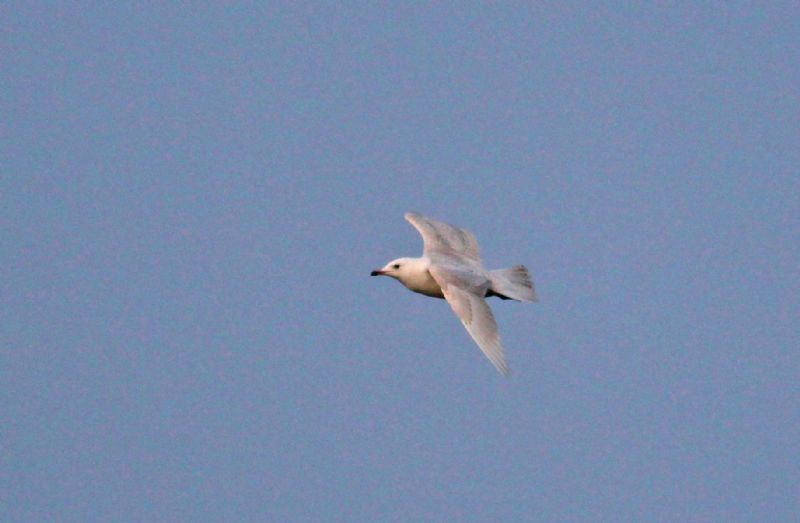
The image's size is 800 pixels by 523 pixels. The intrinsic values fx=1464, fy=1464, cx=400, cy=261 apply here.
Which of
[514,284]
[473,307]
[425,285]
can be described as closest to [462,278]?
[425,285]

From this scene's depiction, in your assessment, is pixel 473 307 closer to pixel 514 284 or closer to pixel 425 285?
pixel 425 285

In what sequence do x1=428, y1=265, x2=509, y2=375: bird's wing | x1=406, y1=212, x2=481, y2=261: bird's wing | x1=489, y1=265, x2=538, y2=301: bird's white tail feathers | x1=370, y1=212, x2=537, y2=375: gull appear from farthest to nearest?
x1=406, y1=212, x2=481, y2=261: bird's wing
x1=489, y1=265, x2=538, y2=301: bird's white tail feathers
x1=370, y1=212, x2=537, y2=375: gull
x1=428, y1=265, x2=509, y2=375: bird's wing

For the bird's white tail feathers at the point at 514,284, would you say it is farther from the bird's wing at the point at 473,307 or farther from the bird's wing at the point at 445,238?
the bird's wing at the point at 445,238

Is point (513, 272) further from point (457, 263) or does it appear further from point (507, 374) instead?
point (507, 374)

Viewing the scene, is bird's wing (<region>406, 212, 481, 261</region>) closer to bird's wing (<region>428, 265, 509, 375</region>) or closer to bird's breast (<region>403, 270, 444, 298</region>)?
bird's breast (<region>403, 270, 444, 298</region>)

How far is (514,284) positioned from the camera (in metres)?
21.1

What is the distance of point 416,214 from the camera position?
23750 millimetres

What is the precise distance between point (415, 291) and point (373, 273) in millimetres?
737

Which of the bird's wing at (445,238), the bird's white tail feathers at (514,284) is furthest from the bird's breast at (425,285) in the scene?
the bird's wing at (445,238)

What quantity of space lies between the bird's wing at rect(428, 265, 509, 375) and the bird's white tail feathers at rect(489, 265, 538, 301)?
38cm

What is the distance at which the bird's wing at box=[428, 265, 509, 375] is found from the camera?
713 inches

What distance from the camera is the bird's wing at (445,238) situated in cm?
2242

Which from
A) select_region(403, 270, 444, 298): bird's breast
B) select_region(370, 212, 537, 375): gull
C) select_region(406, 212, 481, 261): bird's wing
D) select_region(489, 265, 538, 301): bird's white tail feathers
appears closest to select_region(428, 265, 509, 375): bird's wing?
select_region(370, 212, 537, 375): gull

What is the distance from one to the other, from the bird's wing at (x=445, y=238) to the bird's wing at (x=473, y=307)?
188 centimetres
